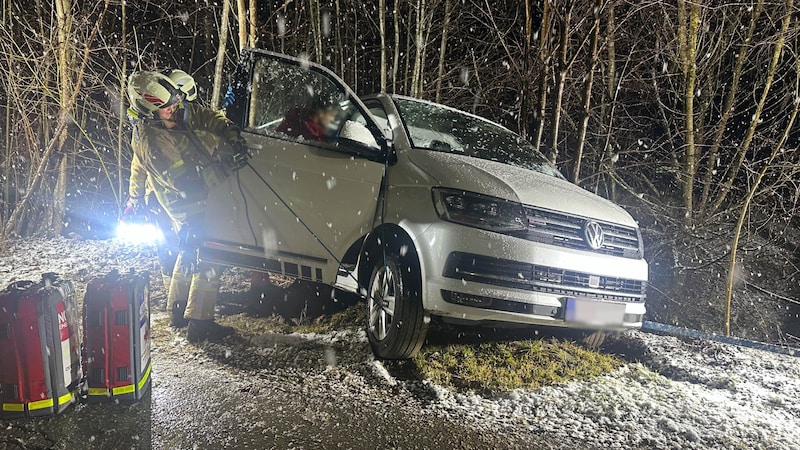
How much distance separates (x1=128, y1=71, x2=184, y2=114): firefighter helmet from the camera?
3693mm

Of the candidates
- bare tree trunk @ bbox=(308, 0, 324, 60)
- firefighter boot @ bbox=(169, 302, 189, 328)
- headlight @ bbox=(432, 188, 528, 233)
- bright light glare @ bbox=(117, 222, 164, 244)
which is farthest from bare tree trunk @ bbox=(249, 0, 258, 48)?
headlight @ bbox=(432, 188, 528, 233)

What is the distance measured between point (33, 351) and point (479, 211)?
2.55 m

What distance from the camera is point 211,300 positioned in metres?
4.02

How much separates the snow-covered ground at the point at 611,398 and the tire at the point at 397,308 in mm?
210

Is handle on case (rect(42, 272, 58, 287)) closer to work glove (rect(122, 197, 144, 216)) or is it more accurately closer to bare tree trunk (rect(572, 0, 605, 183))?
work glove (rect(122, 197, 144, 216))

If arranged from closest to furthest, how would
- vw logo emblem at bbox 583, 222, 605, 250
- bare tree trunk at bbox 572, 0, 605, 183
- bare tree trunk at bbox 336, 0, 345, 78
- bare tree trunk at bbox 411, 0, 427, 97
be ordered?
vw logo emblem at bbox 583, 222, 605, 250, bare tree trunk at bbox 572, 0, 605, 183, bare tree trunk at bbox 411, 0, 427, 97, bare tree trunk at bbox 336, 0, 345, 78

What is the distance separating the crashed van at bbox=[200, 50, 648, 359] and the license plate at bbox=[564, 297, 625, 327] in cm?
1

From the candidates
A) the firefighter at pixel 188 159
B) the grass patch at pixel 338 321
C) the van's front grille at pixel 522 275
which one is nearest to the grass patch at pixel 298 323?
the grass patch at pixel 338 321

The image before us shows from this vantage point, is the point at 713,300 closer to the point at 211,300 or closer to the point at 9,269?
the point at 211,300

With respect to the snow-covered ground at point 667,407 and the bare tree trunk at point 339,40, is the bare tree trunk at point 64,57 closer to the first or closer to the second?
the bare tree trunk at point 339,40

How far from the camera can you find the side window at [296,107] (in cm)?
386

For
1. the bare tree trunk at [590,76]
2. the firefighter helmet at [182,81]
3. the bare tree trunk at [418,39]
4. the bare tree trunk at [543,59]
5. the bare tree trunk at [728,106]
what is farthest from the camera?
the bare tree trunk at [418,39]

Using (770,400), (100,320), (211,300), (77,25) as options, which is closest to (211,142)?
(211,300)

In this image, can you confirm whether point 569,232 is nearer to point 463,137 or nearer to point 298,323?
point 463,137
